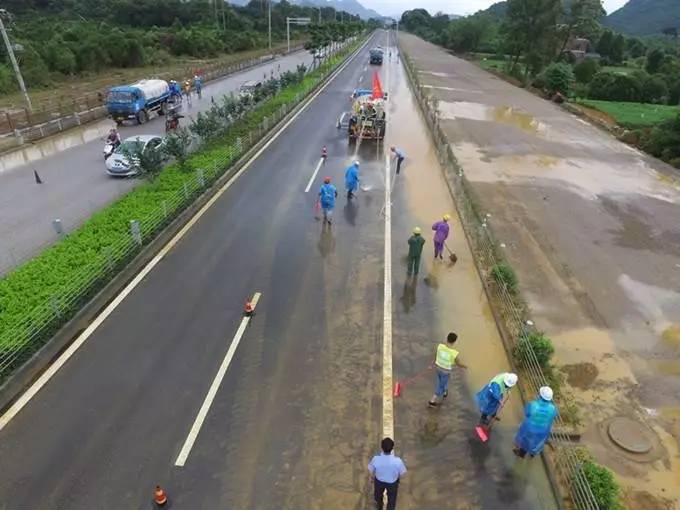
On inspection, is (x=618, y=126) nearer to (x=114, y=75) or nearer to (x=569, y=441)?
(x=569, y=441)

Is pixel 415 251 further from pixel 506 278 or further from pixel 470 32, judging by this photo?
pixel 470 32

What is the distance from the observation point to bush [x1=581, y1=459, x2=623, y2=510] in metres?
6.12

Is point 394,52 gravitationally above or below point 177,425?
below

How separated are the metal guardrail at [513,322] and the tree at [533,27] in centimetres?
4117

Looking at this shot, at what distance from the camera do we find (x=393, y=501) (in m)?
6.16

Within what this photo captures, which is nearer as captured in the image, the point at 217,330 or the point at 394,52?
the point at 217,330

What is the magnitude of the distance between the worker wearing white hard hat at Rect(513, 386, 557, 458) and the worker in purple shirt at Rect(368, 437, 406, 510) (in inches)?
86.4

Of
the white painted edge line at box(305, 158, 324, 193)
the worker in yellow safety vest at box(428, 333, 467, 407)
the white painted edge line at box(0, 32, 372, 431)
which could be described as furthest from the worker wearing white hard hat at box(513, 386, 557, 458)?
the white painted edge line at box(305, 158, 324, 193)

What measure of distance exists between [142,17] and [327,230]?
98527 millimetres

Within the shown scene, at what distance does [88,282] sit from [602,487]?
10.5m

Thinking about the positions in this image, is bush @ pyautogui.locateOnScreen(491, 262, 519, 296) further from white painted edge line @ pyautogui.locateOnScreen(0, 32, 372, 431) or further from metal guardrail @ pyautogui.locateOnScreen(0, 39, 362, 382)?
metal guardrail @ pyautogui.locateOnScreen(0, 39, 362, 382)

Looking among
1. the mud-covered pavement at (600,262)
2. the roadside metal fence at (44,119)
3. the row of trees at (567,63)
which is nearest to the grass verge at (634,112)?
the row of trees at (567,63)

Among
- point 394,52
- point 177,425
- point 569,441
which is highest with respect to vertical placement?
point 569,441

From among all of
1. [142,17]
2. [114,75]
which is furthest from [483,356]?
[142,17]
